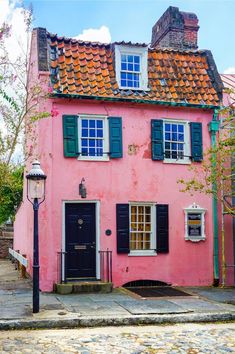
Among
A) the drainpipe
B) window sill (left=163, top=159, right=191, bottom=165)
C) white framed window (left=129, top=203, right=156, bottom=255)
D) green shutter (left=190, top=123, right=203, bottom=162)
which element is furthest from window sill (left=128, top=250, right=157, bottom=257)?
green shutter (left=190, top=123, right=203, bottom=162)

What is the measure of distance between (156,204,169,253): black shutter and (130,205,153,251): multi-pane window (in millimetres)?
294

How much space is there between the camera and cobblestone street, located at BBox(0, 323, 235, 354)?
8023 mm

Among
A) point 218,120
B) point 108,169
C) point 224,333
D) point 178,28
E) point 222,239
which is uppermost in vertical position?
point 178,28

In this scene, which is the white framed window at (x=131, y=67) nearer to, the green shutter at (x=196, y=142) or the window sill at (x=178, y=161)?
the green shutter at (x=196, y=142)

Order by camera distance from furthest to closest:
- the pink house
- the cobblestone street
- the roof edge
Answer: the roof edge
the pink house
the cobblestone street

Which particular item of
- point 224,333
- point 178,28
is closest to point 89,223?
point 224,333

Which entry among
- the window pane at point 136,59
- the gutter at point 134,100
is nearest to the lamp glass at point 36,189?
the gutter at point 134,100

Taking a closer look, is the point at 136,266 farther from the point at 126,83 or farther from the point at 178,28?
the point at 178,28

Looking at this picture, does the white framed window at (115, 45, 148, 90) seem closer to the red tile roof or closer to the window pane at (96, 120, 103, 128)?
the red tile roof

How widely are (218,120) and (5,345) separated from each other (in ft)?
34.4

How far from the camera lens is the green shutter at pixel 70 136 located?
14.5m

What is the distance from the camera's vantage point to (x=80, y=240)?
47.8ft

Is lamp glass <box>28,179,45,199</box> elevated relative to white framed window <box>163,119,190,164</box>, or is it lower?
lower

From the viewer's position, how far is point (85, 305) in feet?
38.0
